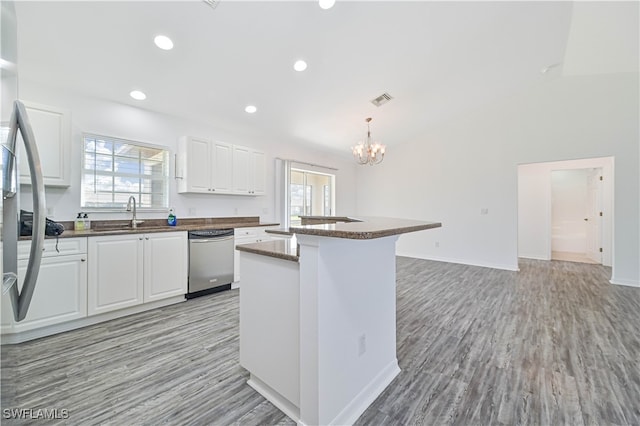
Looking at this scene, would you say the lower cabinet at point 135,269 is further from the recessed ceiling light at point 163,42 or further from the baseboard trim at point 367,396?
the baseboard trim at point 367,396

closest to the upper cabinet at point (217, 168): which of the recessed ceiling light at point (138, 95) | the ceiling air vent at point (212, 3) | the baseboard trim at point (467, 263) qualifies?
the recessed ceiling light at point (138, 95)

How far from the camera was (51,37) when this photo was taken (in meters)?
2.30

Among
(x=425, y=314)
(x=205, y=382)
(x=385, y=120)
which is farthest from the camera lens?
(x=385, y=120)

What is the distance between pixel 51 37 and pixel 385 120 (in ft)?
15.1

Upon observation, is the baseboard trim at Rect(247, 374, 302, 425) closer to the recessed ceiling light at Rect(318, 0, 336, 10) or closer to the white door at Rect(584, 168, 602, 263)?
the recessed ceiling light at Rect(318, 0, 336, 10)

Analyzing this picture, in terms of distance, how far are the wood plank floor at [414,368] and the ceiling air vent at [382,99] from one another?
3129mm

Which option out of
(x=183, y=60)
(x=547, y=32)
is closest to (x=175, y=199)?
(x=183, y=60)

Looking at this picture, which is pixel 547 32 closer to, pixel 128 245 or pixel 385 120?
pixel 385 120

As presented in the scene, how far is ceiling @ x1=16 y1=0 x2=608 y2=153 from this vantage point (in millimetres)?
2330

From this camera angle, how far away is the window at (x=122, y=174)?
3.08 m

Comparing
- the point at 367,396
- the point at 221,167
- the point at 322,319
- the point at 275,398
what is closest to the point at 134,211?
the point at 221,167

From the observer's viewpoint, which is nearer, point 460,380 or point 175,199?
point 460,380

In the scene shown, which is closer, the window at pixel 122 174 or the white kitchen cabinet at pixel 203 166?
the window at pixel 122 174

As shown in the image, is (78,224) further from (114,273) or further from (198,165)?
(198,165)
